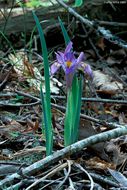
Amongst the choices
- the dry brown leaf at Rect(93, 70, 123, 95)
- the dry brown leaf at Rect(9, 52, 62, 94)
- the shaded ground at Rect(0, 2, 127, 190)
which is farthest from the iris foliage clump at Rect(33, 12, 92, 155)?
the dry brown leaf at Rect(93, 70, 123, 95)

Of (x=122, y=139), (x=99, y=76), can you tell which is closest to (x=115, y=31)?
(x=99, y=76)

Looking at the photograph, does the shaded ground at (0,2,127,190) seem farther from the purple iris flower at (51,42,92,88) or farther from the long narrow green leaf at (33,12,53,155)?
the purple iris flower at (51,42,92,88)

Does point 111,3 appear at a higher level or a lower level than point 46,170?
higher

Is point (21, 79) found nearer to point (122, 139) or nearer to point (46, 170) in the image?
point (122, 139)

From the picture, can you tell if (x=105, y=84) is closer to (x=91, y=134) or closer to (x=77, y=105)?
(x=91, y=134)

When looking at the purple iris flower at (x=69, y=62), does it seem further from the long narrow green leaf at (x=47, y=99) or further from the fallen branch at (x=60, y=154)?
the fallen branch at (x=60, y=154)

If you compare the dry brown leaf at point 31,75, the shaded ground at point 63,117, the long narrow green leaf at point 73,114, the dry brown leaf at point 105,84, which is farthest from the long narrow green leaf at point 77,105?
the dry brown leaf at point 105,84

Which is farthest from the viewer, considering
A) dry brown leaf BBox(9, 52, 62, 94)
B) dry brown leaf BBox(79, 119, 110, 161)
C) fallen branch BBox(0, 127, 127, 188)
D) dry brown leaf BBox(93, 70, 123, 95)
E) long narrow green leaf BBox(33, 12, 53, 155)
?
dry brown leaf BBox(93, 70, 123, 95)

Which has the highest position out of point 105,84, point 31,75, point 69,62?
point 69,62

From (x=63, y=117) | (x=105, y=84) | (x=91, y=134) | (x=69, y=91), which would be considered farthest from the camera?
(x=105, y=84)

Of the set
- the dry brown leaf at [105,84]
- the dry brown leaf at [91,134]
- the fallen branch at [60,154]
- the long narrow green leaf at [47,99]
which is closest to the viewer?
the fallen branch at [60,154]

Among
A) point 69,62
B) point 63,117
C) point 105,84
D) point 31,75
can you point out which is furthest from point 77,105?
point 105,84
